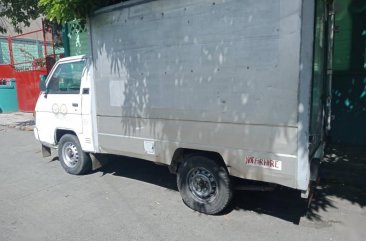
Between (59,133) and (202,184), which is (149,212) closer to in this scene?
(202,184)

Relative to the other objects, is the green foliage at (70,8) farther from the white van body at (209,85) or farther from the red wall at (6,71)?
the red wall at (6,71)

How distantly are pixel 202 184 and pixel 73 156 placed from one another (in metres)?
2.88

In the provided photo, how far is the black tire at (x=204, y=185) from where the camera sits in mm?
4371

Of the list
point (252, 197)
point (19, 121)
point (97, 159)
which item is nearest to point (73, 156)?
point (97, 159)

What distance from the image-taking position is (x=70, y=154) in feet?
21.2

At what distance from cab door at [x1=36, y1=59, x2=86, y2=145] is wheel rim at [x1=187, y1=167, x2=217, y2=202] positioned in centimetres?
232

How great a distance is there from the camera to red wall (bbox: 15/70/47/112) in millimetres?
15023

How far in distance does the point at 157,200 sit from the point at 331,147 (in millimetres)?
4405

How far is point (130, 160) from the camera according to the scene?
23.9 feet

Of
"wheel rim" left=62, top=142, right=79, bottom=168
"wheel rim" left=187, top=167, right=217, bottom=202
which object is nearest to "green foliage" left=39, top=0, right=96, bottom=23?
"wheel rim" left=62, top=142, right=79, bottom=168

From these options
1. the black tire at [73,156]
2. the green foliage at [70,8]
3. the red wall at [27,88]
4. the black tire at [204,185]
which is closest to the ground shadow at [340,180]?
the black tire at [204,185]

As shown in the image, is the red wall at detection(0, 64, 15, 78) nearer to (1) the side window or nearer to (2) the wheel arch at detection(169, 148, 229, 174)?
(1) the side window

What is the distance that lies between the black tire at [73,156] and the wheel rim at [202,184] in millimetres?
2370

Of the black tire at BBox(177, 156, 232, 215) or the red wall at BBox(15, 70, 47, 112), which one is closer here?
the black tire at BBox(177, 156, 232, 215)
